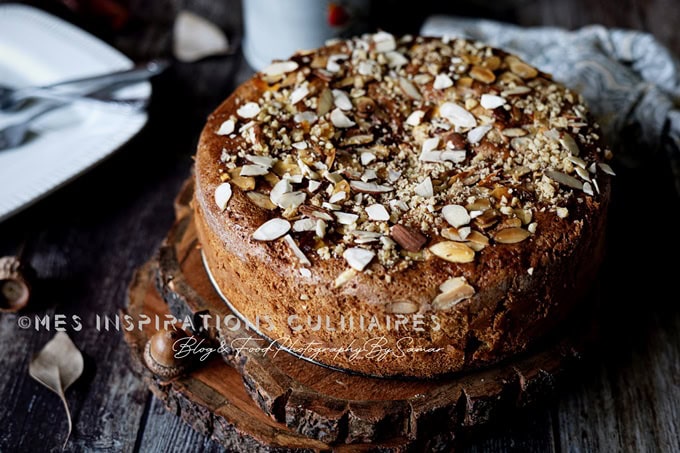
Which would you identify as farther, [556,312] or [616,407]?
[616,407]

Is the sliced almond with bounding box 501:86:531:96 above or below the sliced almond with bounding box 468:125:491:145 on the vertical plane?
above

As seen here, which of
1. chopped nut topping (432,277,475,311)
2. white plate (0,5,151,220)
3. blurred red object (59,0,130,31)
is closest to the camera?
chopped nut topping (432,277,475,311)

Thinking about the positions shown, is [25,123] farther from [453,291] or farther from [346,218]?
[453,291]

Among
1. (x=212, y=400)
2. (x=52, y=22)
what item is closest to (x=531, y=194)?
(x=212, y=400)

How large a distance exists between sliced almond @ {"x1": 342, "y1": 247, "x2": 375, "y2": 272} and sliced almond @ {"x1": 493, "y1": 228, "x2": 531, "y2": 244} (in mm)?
197

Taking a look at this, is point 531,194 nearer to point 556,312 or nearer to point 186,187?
point 556,312

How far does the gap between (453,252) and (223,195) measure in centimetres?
39

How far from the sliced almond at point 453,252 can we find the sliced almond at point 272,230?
0.23m

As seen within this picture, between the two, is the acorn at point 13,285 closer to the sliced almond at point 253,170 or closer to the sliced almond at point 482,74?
the sliced almond at point 253,170

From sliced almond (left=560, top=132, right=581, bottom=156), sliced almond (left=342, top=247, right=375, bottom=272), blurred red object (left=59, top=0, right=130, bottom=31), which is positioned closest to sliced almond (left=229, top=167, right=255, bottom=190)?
sliced almond (left=342, top=247, right=375, bottom=272)

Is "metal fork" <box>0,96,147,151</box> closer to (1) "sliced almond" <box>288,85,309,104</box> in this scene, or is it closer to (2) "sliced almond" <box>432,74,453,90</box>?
(1) "sliced almond" <box>288,85,309,104</box>

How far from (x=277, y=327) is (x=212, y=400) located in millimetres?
179

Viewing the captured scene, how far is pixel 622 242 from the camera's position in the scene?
Result: 1667 mm

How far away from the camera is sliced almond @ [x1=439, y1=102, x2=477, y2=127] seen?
1335 mm
